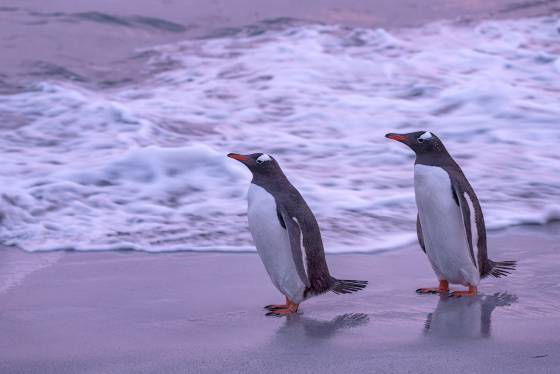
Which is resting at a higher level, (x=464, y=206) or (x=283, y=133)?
(x=283, y=133)

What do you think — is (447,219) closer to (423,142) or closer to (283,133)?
(423,142)

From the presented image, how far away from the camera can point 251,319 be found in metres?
4.13

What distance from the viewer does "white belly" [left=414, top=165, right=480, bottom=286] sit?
4348 mm

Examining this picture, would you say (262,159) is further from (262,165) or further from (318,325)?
(318,325)

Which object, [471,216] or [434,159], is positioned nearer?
[471,216]

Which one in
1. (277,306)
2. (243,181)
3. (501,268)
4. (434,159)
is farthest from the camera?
(243,181)

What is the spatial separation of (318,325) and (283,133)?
5.88 meters

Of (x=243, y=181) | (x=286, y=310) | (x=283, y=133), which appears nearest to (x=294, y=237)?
(x=286, y=310)

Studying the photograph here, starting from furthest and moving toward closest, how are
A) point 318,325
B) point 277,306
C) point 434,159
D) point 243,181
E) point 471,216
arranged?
point 243,181, point 434,159, point 471,216, point 277,306, point 318,325

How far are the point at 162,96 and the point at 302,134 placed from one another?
3182 mm

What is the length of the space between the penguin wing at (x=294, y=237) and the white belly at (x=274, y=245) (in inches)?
0.9

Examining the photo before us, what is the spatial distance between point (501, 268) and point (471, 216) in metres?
0.48

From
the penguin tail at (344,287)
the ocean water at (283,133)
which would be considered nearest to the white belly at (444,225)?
the penguin tail at (344,287)

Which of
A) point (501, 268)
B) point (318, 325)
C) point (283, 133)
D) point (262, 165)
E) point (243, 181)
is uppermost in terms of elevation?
point (283, 133)
